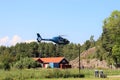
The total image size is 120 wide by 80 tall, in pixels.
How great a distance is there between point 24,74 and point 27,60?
4571 cm

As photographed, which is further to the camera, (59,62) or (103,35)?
(59,62)

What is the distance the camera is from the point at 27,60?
92250 millimetres

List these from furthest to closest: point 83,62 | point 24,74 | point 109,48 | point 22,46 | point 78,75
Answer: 1. point 22,46
2. point 83,62
3. point 109,48
4. point 78,75
5. point 24,74

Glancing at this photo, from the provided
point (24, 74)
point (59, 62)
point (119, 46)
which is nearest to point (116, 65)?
point (119, 46)

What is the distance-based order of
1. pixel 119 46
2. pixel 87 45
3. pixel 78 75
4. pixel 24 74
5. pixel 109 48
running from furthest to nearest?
1. pixel 87 45
2. pixel 109 48
3. pixel 119 46
4. pixel 78 75
5. pixel 24 74

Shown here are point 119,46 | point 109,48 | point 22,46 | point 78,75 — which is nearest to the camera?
point 78,75

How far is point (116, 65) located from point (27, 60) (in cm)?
2264

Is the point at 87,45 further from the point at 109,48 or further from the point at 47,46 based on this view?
the point at 109,48

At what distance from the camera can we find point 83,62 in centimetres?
11306

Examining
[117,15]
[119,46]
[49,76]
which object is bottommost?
[49,76]

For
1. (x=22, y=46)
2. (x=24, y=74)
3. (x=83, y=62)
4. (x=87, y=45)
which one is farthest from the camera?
(x=22, y=46)

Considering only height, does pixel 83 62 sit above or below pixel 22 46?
below

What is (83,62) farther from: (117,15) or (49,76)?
(49,76)

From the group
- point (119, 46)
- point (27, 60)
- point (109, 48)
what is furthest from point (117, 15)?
Result: point (27, 60)
